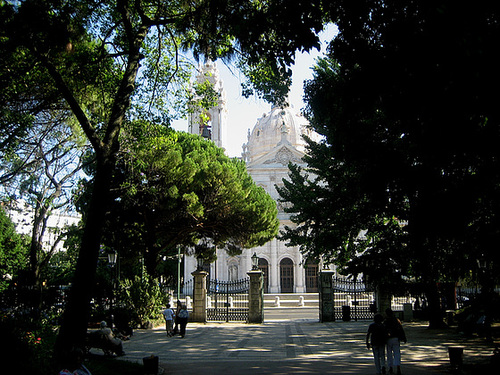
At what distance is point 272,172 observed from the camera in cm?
4819

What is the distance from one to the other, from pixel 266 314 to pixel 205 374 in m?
21.0

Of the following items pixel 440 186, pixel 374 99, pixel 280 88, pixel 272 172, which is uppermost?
pixel 272 172

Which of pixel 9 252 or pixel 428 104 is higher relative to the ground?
pixel 428 104

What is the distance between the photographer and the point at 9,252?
2575cm

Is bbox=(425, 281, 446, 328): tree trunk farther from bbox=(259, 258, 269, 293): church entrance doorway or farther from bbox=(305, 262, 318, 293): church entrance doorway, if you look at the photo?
bbox=(259, 258, 269, 293): church entrance doorway

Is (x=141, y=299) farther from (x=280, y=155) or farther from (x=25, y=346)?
(x=280, y=155)

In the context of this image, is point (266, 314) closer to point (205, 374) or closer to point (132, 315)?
point (132, 315)

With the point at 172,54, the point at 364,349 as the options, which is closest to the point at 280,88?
the point at 172,54

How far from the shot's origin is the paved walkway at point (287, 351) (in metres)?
10.1

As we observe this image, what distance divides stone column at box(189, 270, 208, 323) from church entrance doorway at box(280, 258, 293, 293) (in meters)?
23.9

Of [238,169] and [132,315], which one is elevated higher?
[238,169]

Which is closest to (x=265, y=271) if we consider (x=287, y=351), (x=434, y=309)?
(x=434, y=309)

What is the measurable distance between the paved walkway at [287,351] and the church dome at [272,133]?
40.3 m

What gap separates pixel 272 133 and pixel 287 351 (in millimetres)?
47036
